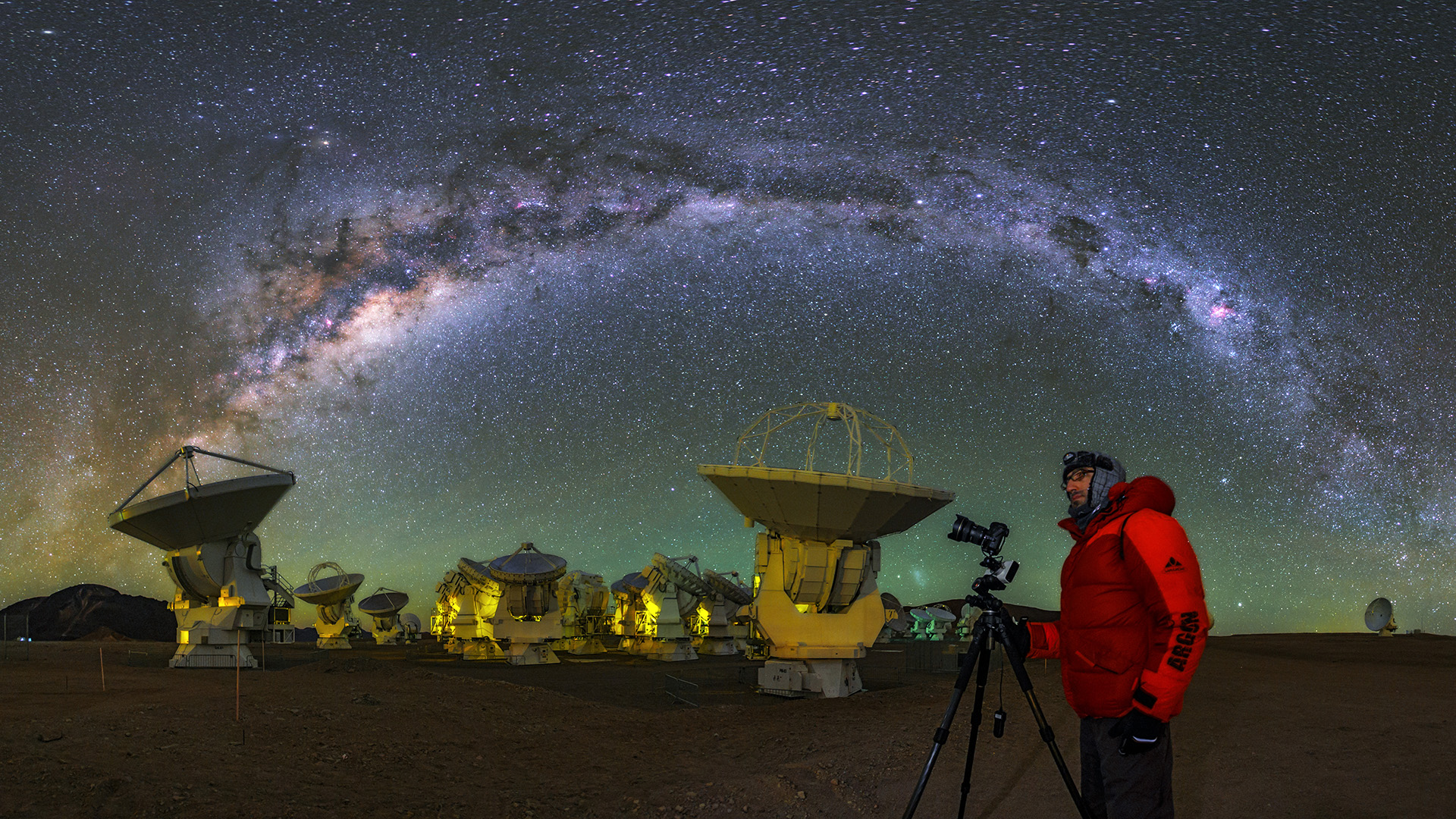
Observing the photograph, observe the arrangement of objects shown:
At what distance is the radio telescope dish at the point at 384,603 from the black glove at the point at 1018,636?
183 ft

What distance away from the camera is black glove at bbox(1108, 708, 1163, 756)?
4324 mm

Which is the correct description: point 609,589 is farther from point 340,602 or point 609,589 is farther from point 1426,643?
point 1426,643

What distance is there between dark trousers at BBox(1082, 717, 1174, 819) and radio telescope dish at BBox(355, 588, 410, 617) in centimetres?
5652

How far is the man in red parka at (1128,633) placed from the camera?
4.40 meters

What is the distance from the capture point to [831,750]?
12.1 m

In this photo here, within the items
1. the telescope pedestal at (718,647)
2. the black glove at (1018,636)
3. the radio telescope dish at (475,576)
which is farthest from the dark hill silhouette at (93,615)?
the black glove at (1018,636)

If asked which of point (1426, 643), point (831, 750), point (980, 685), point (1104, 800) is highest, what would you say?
point (980, 685)

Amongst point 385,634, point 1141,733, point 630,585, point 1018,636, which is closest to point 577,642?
point 630,585

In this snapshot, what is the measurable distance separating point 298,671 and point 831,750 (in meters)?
19.5

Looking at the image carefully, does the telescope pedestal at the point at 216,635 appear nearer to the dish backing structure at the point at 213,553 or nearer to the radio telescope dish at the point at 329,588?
the dish backing structure at the point at 213,553

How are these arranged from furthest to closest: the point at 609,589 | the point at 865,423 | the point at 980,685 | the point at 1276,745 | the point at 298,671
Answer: the point at 609,589 < the point at 298,671 < the point at 865,423 < the point at 1276,745 < the point at 980,685

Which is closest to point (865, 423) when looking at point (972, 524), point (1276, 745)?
point (1276, 745)

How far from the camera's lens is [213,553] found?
1121 inches

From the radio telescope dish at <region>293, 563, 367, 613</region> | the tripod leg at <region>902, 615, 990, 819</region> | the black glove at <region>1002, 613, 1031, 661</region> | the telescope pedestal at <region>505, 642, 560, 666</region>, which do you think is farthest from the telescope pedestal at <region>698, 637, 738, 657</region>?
the black glove at <region>1002, 613, 1031, 661</region>
